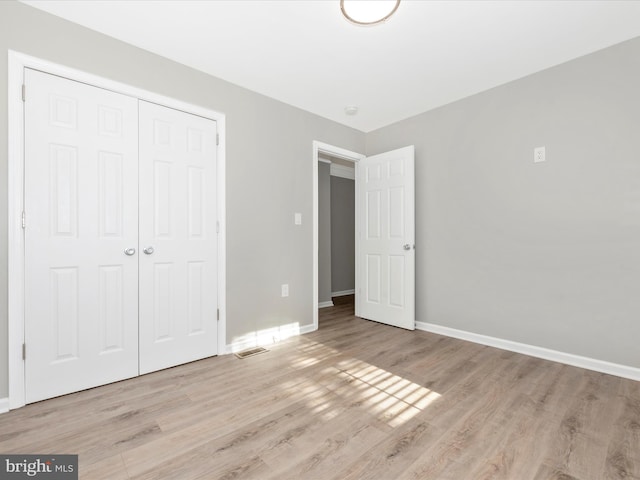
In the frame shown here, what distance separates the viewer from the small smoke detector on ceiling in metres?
3.40

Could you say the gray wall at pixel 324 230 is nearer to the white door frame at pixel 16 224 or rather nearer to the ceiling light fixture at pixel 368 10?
the ceiling light fixture at pixel 368 10

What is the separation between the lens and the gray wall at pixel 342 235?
5.89 m

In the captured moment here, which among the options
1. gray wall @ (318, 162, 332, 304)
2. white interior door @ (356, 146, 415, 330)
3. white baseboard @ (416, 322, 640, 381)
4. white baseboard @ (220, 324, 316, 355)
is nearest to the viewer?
white baseboard @ (416, 322, 640, 381)

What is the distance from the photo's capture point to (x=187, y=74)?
261cm

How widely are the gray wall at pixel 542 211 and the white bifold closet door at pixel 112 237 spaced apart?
2.46 metres

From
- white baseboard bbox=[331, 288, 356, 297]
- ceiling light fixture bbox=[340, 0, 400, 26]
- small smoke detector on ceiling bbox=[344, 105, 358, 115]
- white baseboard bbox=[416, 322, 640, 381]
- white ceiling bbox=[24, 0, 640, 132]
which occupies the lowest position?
white baseboard bbox=[331, 288, 356, 297]

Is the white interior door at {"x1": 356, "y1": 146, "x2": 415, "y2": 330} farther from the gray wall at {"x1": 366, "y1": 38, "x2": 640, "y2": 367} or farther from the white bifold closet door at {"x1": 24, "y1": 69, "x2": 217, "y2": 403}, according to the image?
the white bifold closet door at {"x1": 24, "y1": 69, "x2": 217, "y2": 403}

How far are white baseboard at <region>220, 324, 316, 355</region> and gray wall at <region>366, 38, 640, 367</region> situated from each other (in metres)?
1.44

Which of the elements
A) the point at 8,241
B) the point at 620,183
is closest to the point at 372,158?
the point at 620,183

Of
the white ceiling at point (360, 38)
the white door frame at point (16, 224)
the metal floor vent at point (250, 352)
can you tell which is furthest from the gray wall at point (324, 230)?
the white door frame at point (16, 224)

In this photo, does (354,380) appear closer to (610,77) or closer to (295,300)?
(295,300)

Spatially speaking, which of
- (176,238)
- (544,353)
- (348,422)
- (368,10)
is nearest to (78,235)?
(176,238)

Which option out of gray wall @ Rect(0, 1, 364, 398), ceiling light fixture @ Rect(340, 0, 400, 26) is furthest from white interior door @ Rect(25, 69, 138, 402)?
ceiling light fixture @ Rect(340, 0, 400, 26)

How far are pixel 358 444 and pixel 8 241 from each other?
7.76ft
